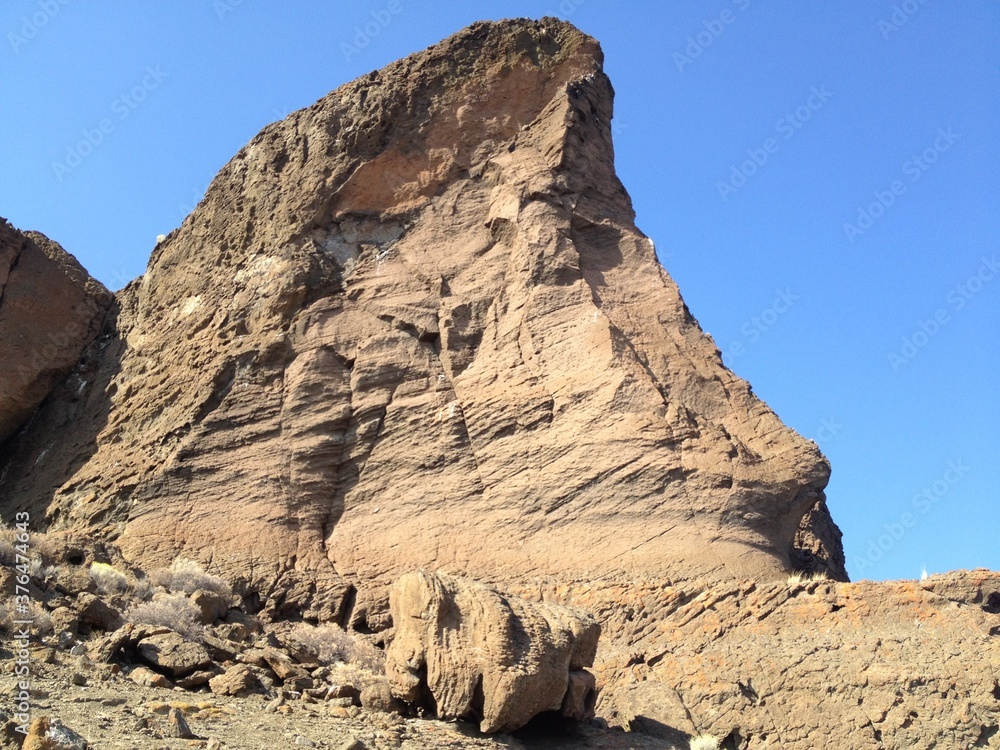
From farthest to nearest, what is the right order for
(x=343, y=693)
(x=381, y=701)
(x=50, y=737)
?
(x=343, y=693), (x=381, y=701), (x=50, y=737)

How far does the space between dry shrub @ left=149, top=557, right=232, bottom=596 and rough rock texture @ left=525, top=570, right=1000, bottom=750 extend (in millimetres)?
5643

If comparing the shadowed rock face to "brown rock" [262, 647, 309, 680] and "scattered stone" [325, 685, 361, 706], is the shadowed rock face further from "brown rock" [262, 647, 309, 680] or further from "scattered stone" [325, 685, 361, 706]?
"scattered stone" [325, 685, 361, 706]

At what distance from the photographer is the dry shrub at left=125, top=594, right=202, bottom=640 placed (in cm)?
1277

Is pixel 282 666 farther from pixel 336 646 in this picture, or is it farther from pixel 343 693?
pixel 336 646

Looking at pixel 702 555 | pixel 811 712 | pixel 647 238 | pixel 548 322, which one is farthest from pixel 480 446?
pixel 811 712

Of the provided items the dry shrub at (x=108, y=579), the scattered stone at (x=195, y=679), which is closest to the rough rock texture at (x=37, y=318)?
the dry shrub at (x=108, y=579)

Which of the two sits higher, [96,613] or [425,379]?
[425,379]

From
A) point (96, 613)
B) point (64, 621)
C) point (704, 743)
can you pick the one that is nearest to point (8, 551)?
point (96, 613)

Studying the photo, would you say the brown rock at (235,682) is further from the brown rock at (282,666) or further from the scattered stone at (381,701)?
the scattered stone at (381,701)

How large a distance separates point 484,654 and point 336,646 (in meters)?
4.14

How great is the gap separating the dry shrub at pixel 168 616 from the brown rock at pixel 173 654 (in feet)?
2.15

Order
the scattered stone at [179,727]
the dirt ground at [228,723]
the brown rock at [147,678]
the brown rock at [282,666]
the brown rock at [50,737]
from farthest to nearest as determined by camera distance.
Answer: the brown rock at [282,666]
the brown rock at [147,678]
the scattered stone at [179,727]
the dirt ground at [228,723]
the brown rock at [50,737]

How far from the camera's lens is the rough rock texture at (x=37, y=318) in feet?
68.9

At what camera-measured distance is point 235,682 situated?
37.8 feet
